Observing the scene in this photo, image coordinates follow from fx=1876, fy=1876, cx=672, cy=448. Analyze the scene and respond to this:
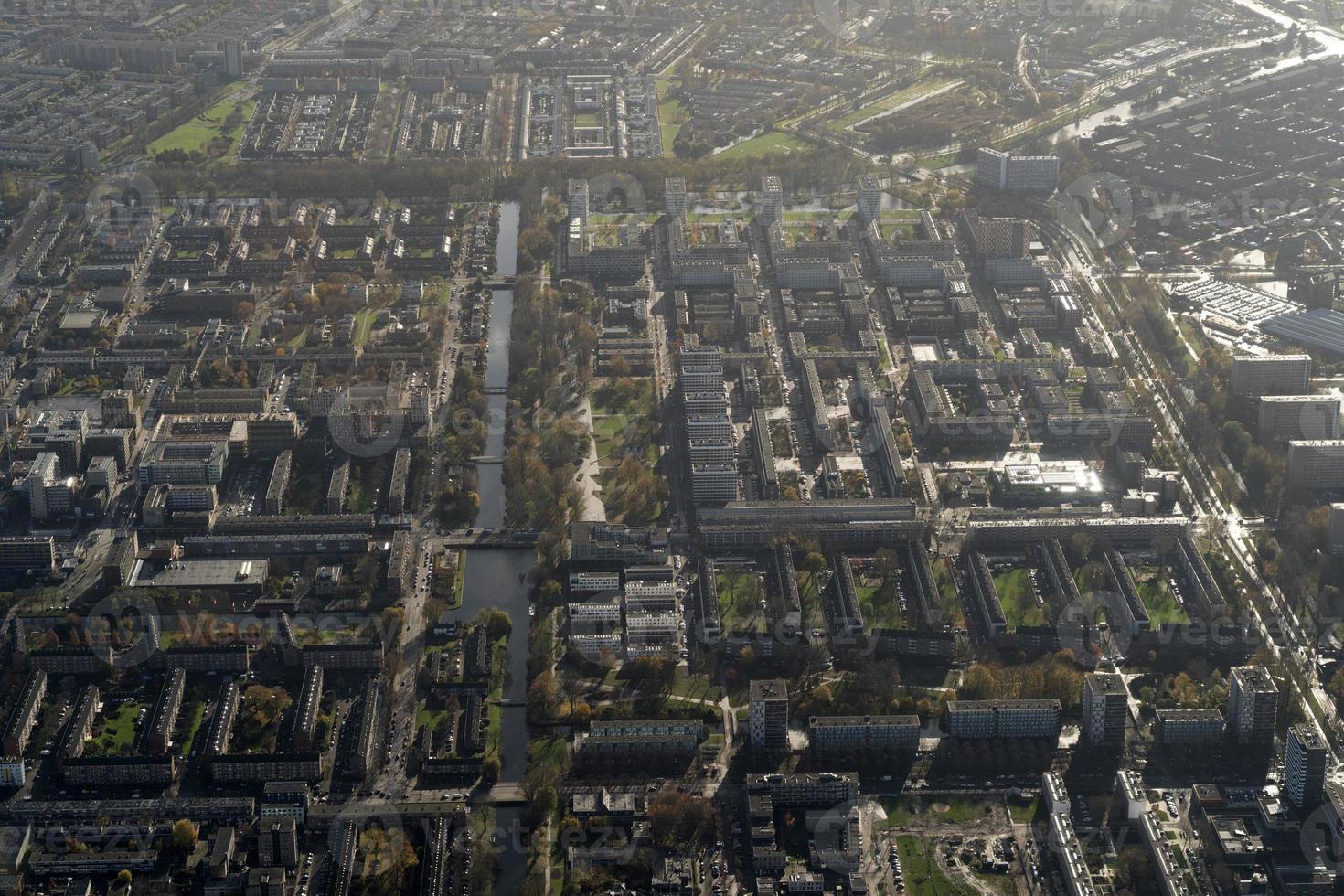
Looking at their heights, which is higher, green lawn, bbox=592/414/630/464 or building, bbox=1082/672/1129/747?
building, bbox=1082/672/1129/747

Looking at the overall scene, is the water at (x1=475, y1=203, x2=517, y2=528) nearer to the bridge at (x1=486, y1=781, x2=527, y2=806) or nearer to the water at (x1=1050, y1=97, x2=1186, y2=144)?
the bridge at (x1=486, y1=781, x2=527, y2=806)

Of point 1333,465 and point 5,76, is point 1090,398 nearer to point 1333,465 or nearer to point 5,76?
point 1333,465

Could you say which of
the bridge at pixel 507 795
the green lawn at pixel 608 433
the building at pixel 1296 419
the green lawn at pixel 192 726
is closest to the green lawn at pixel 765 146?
Result: the green lawn at pixel 608 433

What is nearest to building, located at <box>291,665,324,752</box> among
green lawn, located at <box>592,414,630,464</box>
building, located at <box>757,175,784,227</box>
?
green lawn, located at <box>592,414,630,464</box>

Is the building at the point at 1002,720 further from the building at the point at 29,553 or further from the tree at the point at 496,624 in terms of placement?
the building at the point at 29,553

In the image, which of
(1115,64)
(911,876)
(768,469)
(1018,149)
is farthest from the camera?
(1115,64)

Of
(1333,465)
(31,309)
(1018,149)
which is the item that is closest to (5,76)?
(31,309)
